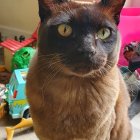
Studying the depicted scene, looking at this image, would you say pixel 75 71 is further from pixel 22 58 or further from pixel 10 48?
pixel 10 48

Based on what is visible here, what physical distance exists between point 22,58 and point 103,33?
39.7 inches

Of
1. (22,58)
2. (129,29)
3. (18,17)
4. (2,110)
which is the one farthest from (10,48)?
(129,29)

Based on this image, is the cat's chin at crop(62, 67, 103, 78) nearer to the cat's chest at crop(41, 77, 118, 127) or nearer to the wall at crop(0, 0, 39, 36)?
the cat's chest at crop(41, 77, 118, 127)

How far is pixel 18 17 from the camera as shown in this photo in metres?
2.50

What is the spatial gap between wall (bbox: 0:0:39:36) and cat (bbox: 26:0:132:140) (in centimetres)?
148

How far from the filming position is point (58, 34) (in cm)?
84

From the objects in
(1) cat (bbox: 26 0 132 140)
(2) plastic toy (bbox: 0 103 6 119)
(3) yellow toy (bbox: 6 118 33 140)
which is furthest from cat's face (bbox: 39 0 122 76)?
(2) plastic toy (bbox: 0 103 6 119)

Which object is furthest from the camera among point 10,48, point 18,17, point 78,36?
point 18,17

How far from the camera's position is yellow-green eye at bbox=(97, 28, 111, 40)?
2.77 feet

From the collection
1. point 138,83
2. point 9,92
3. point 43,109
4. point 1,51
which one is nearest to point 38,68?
point 43,109

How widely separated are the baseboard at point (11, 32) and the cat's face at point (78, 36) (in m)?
1.62

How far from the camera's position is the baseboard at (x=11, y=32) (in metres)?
2.48

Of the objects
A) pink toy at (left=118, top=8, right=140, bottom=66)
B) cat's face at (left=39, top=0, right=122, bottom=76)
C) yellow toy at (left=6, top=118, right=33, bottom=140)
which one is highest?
cat's face at (left=39, top=0, right=122, bottom=76)

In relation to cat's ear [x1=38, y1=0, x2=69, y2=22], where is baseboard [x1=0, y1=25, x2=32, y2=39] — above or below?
below
